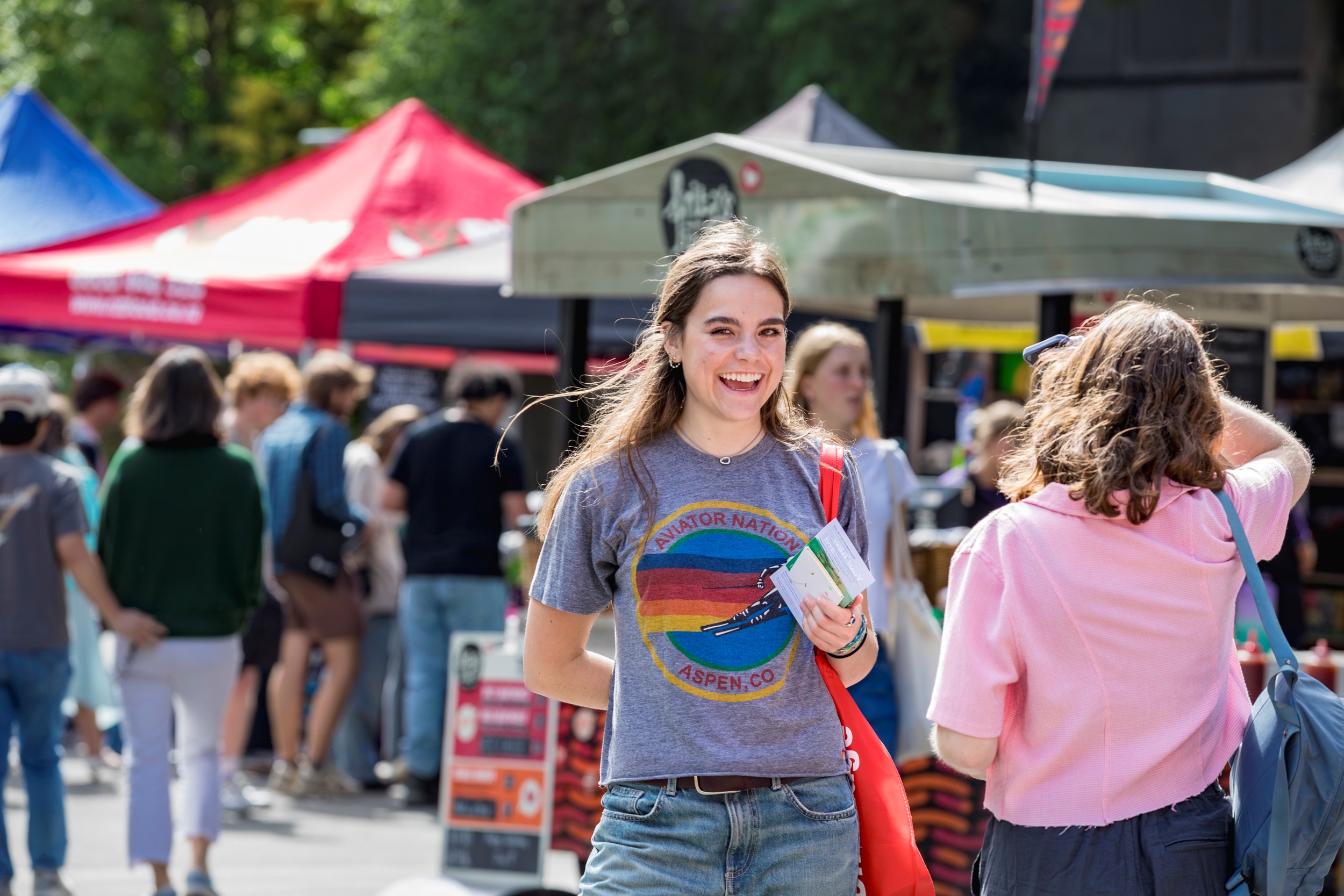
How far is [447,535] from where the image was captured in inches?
302

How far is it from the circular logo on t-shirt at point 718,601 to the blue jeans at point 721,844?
A: 170 mm

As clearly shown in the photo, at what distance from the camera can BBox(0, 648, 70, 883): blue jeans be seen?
5.51 m

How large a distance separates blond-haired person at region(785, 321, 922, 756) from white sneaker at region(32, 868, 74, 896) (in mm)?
2999

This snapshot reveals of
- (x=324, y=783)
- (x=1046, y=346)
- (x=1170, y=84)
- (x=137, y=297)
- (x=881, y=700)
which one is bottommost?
(x=324, y=783)

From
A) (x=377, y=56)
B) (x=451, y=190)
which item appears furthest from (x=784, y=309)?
(x=377, y=56)

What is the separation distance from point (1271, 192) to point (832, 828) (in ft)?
12.3

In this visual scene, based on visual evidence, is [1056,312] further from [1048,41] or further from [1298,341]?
[1298,341]

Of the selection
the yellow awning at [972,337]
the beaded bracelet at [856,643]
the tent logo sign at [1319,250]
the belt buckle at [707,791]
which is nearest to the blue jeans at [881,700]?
the tent logo sign at [1319,250]

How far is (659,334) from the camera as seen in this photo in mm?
2693

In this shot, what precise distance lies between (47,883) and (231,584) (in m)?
1.24

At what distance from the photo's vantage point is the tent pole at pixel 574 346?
19.5 ft

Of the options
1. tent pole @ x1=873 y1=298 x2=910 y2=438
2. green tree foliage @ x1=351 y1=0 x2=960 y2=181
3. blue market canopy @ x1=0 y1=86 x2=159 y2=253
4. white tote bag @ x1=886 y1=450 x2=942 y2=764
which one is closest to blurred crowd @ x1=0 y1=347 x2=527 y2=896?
blue market canopy @ x1=0 y1=86 x2=159 y2=253

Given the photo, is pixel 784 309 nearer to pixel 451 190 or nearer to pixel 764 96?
pixel 451 190

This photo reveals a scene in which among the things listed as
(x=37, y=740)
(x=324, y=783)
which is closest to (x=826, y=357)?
(x=37, y=740)
